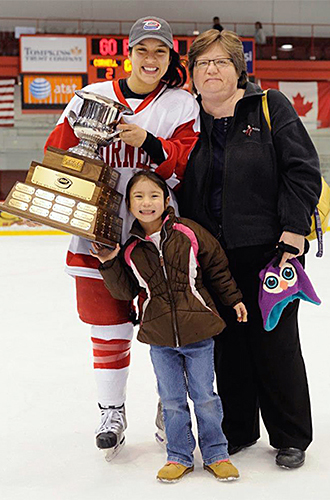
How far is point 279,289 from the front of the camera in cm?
189

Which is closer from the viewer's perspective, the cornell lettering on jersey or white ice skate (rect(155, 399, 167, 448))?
the cornell lettering on jersey

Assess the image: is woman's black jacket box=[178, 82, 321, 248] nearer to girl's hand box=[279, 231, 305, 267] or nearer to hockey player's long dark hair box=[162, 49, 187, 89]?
girl's hand box=[279, 231, 305, 267]

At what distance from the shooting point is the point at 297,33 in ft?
38.9

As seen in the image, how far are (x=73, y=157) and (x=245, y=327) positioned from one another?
750 millimetres

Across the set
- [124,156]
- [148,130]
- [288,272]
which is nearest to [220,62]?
[148,130]

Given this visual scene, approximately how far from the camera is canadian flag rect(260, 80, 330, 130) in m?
11.5

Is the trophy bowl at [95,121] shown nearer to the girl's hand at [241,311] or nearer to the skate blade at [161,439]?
the girl's hand at [241,311]

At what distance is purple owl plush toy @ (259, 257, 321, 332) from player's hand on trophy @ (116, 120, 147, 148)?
527 mm

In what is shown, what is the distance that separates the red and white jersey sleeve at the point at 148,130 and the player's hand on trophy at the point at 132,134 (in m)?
0.12

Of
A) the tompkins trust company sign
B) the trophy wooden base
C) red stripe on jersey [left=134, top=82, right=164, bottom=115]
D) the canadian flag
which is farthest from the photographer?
the canadian flag

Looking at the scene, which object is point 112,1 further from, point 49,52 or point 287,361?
point 287,361

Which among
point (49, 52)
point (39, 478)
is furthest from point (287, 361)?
point (49, 52)

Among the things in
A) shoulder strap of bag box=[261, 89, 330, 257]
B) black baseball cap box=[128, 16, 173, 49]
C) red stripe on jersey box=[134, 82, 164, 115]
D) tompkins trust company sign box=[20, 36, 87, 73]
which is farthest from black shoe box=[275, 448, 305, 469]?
tompkins trust company sign box=[20, 36, 87, 73]

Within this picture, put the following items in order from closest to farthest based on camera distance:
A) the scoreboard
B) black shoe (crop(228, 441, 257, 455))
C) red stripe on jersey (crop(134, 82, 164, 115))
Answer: red stripe on jersey (crop(134, 82, 164, 115)), black shoe (crop(228, 441, 257, 455)), the scoreboard
